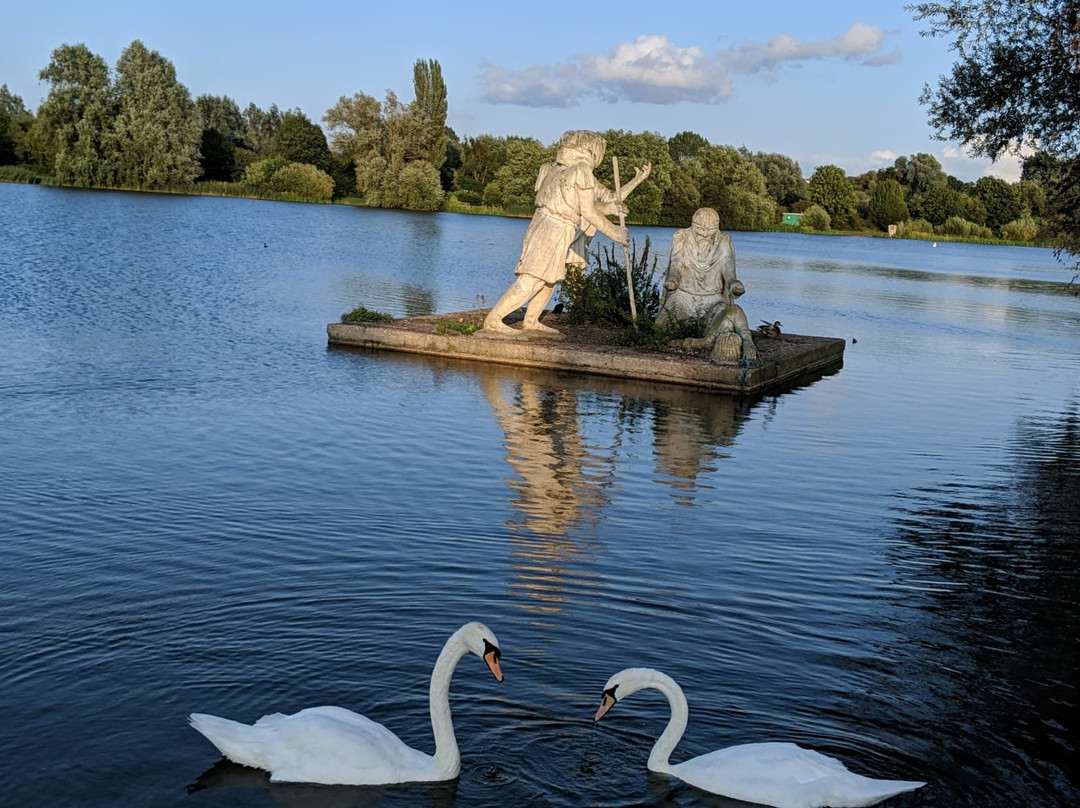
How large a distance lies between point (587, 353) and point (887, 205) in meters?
109

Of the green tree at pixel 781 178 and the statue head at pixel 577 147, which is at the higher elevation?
the green tree at pixel 781 178

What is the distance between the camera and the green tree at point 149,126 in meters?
83.1

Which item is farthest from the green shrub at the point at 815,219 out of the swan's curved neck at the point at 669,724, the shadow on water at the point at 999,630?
the swan's curved neck at the point at 669,724

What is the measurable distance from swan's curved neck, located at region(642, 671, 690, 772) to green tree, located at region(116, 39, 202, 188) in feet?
275

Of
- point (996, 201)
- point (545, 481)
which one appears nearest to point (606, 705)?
point (545, 481)

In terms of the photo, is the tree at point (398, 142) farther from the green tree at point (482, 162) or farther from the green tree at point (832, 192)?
the green tree at point (832, 192)

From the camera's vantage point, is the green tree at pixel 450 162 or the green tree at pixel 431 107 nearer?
the green tree at pixel 431 107

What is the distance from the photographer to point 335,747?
5262 millimetres

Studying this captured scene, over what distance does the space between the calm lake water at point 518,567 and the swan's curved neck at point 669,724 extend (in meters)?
0.09

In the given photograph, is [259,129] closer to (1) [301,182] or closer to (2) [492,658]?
(1) [301,182]

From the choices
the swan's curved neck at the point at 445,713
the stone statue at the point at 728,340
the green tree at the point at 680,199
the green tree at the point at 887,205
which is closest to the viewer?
the swan's curved neck at the point at 445,713

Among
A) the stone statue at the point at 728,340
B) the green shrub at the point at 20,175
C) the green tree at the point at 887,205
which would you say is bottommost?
the stone statue at the point at 728,340

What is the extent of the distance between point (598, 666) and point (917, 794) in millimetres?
1872

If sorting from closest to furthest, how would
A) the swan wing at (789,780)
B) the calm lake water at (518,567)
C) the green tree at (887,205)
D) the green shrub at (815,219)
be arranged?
the swan wing at (789,780) < the calm lake water at (518,567) < the green shrub at (815,219) < the green tree at (887,205)
